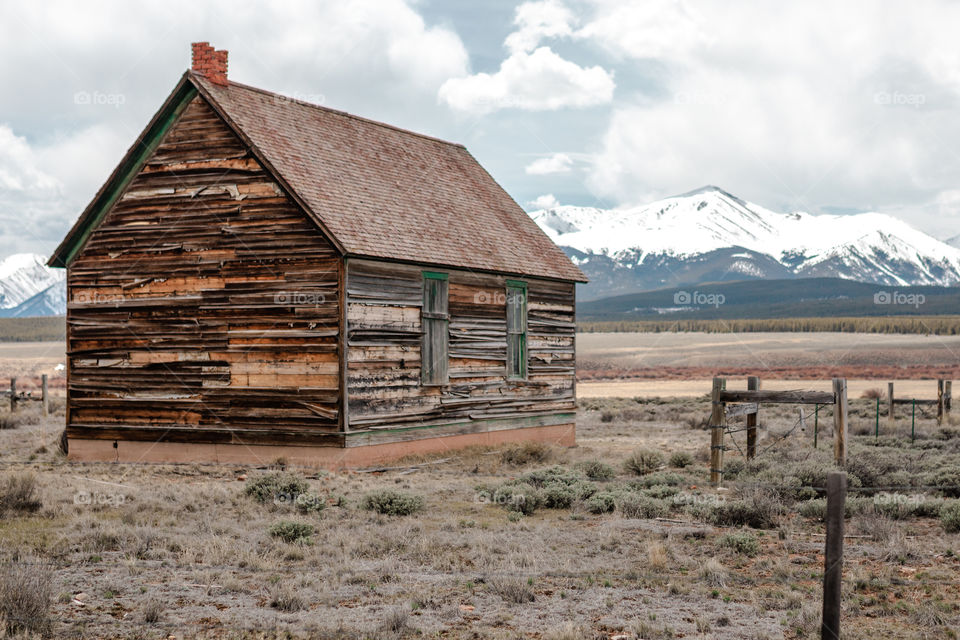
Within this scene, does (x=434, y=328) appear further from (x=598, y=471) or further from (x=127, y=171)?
(x=127, y=171)

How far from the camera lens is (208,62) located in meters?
18.1

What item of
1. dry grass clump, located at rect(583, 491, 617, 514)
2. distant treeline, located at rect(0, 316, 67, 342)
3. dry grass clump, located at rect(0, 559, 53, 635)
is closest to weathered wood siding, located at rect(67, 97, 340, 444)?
dry grass clump, located at rect(583, 491, 617, 514)

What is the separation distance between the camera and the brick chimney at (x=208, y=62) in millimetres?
18047

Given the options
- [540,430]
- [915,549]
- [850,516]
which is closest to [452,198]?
[540,430]

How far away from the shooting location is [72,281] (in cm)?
1838

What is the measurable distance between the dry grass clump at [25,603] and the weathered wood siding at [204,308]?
29.5 feet

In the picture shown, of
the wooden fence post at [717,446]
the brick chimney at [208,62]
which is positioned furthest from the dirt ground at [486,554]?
the brick chimney at [208,62]

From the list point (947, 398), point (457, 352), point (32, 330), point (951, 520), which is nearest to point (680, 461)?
point (457, 352)

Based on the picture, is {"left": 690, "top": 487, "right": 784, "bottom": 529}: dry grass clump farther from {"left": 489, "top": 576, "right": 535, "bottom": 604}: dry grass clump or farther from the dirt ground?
{"left": 489, "top": 576, "right": 535, "bottom": 604}: dry grass clump

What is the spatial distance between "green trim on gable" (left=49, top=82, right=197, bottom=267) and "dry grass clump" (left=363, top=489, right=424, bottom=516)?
8.98 meters

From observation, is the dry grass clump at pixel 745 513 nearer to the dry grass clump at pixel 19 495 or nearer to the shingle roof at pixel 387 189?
the shingle roof at pixel 387 189

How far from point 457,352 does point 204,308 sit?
15.5 ft

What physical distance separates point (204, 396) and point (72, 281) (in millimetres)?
3738

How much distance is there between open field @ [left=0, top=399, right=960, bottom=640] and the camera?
7.26 m
